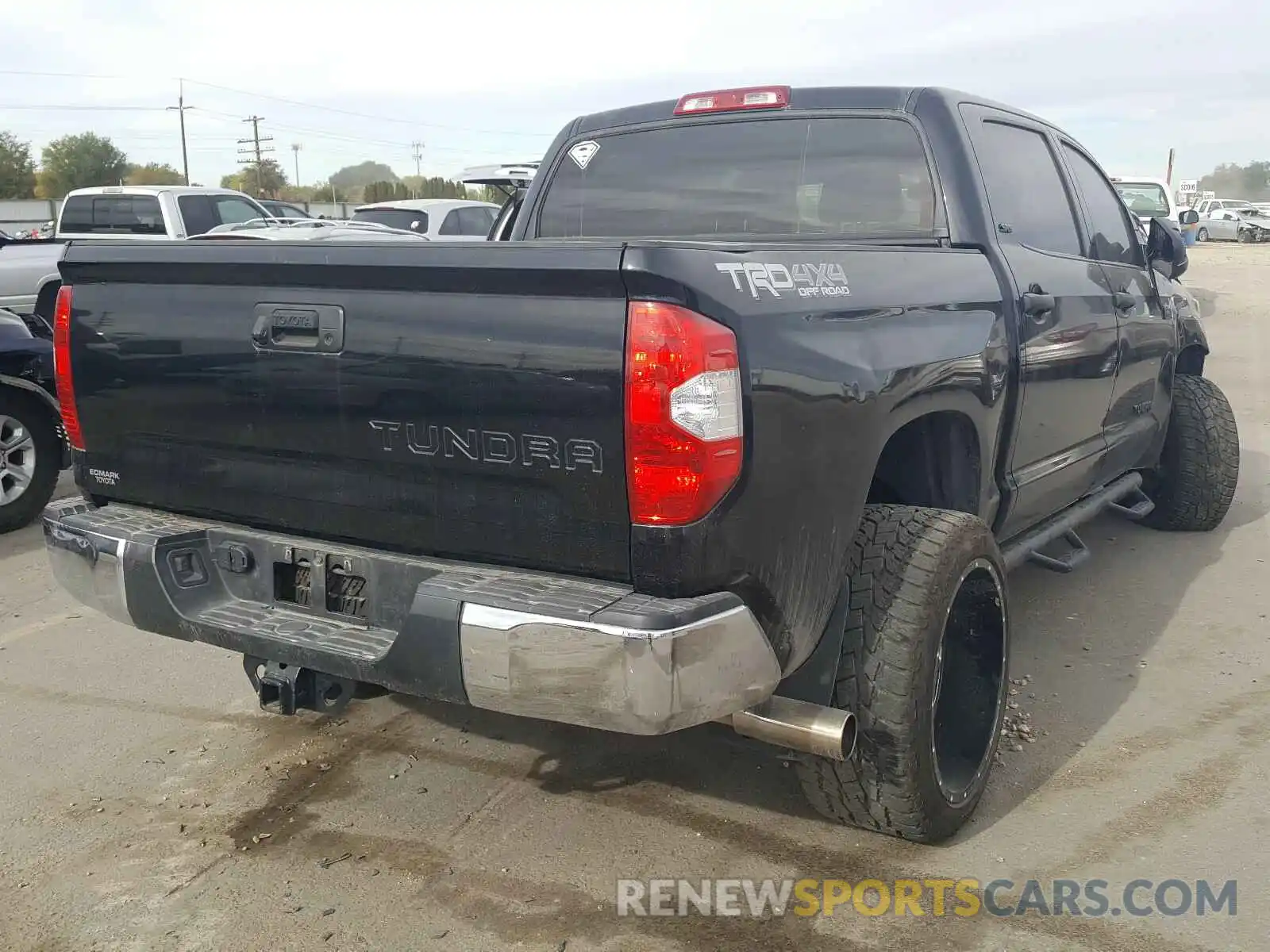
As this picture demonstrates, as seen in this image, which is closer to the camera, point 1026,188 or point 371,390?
point 371,390

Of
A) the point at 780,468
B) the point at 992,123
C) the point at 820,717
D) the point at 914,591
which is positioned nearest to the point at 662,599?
the point at 780,468

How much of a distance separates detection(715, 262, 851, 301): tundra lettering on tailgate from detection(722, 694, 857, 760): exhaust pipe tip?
0.94 meters

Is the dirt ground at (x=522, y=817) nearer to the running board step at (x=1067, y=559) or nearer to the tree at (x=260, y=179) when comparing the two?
the running board step at (x=1067, y=559)

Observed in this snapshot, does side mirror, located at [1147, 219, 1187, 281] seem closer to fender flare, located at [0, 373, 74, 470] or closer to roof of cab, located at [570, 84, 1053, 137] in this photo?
roof of cab, located at [570, 84, 1053, 137]

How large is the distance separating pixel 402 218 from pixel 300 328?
12089mm

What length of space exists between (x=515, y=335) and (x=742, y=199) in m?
1.77

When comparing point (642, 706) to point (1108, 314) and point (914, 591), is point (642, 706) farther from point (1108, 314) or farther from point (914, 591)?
point (1108, 314)

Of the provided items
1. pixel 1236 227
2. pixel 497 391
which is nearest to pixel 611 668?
pixel 497 391

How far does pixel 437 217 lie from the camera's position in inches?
549

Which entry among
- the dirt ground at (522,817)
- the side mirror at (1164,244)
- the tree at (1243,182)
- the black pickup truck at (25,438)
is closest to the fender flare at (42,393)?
the black pickup truck at (25,438)

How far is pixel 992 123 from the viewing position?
3959 millimetres

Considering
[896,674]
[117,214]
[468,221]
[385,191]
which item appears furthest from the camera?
[385,191]

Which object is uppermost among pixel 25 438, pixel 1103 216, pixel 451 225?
pixel 451 225

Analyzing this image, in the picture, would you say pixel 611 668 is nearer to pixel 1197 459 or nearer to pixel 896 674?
pixel 896 674
